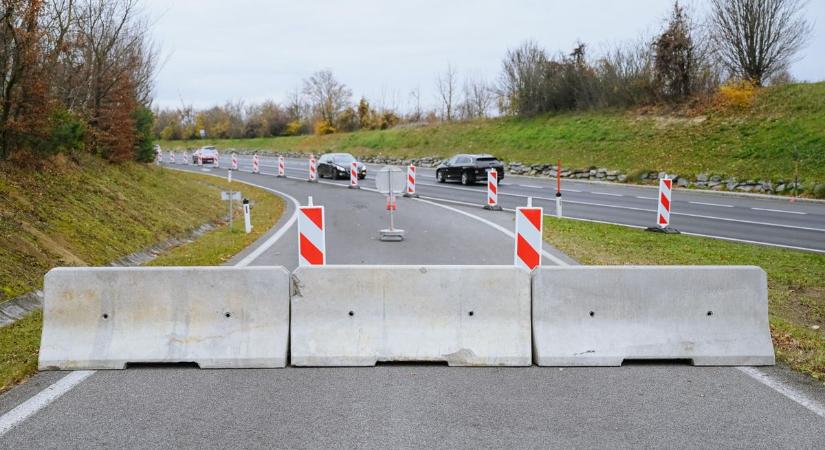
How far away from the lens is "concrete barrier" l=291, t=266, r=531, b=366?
19.5 feet

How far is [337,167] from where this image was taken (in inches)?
1515

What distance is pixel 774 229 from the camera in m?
18.5

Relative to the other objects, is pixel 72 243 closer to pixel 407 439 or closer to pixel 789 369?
pixel 407 439

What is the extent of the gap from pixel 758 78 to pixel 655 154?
370 inches

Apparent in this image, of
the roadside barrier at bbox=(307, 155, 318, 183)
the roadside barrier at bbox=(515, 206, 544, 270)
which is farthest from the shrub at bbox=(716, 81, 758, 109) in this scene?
the roadside barrier at bbox=(515, 206, 544, 270)

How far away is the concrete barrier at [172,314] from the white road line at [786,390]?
3.90 m

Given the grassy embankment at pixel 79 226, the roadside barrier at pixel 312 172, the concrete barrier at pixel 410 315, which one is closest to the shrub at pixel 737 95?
the roadside barrier at pixel 312 172

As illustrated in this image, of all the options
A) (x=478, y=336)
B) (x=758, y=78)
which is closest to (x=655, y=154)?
(x=758, y=78)

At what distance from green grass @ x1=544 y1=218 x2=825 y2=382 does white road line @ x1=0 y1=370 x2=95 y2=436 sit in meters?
5.83

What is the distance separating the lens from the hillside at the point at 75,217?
380 inches

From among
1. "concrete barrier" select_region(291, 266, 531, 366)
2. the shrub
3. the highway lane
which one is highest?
the shrub

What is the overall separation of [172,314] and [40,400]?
1329mm

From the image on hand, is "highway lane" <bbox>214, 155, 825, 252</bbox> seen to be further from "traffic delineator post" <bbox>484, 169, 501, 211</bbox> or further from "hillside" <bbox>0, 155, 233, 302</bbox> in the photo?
"hillside" <bbox>0, 155, 233, 302</bbox>

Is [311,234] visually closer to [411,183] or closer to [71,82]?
[71,82]
